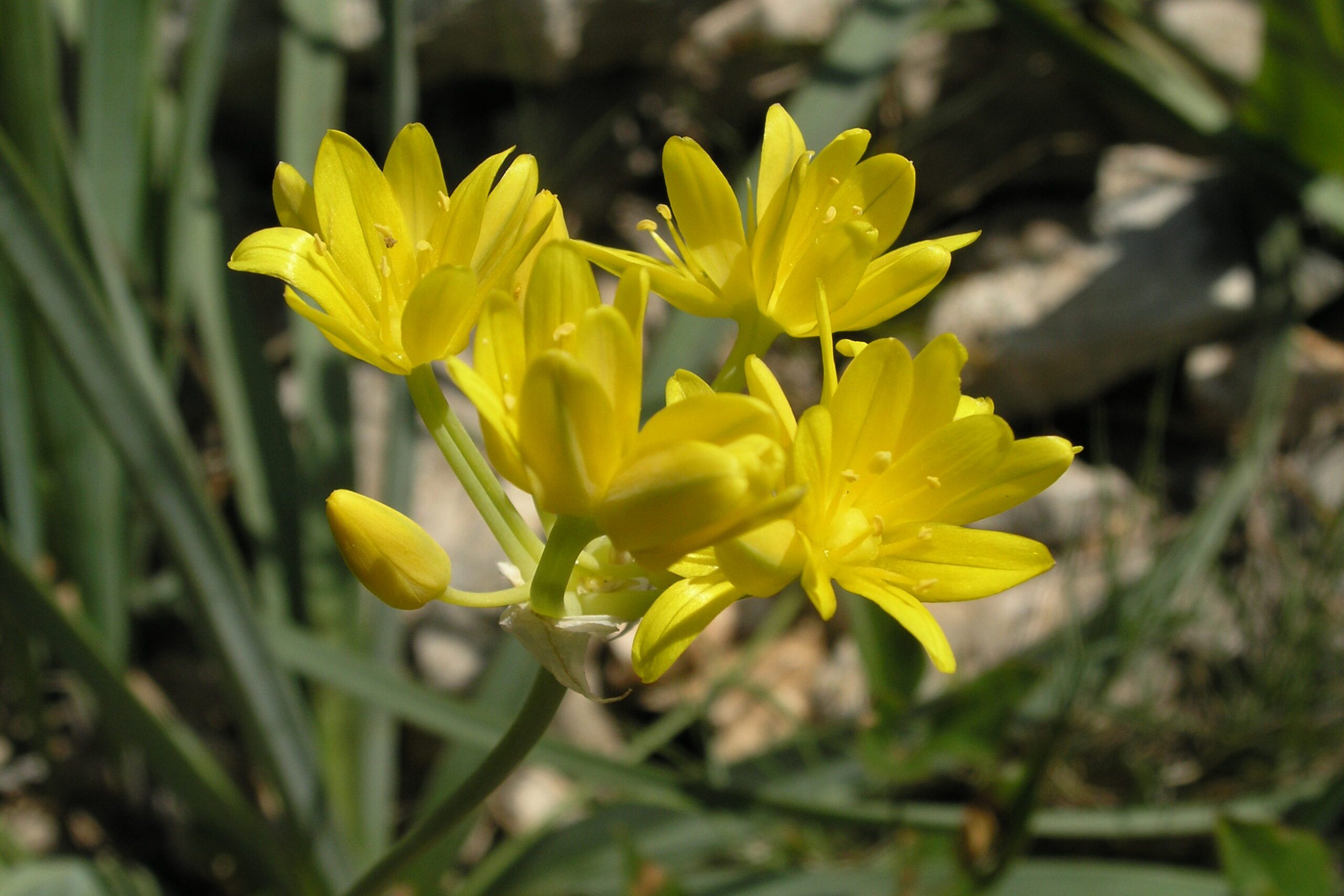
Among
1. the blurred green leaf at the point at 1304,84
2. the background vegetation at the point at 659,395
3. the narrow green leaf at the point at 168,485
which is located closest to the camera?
the narrow green leaf at the point at 168,485

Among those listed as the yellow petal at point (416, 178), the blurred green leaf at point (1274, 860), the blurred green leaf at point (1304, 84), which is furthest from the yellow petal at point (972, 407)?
Answer: the blurred green leaf at point (1304, 84)

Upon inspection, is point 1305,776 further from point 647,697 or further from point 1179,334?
point 647,697

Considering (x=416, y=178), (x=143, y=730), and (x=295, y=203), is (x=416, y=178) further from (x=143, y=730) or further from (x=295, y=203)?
(x=143, y=730)

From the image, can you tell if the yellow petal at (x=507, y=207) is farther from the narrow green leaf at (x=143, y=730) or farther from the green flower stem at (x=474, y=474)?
the narrow green leaf at (x=143, y=730)

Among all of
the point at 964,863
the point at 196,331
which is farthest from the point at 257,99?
the point at 964,863

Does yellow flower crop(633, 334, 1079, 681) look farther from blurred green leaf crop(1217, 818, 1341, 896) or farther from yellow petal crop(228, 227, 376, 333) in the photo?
blurred green leaf crop(1217, 818, 1341, 896)

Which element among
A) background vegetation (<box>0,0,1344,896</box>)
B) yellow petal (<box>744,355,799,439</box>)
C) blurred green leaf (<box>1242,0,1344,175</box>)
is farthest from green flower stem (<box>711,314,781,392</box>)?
blurred green leaf (<box>1242,0,1344,175</box>)

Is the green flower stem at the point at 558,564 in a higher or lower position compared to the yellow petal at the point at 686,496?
lower
